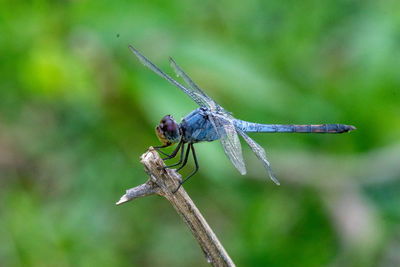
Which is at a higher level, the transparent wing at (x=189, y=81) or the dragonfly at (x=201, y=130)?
the transparent wing at (x=189, y=81)

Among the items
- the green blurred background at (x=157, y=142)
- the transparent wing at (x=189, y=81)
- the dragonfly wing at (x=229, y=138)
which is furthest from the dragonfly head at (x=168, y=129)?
the green blurred background at (x=157, y=142)

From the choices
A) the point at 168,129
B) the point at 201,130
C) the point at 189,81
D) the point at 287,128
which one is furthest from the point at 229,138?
the point at 287,128

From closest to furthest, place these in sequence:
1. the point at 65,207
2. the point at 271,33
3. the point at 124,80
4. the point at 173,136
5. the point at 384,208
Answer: the point at 173,136 < the point at 124,80 < the point at 65,207 < the point at 384,208 < the point at 271,33

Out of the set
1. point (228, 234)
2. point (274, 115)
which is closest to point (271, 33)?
point (274, 115)

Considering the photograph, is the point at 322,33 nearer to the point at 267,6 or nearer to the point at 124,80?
the point at 267,6

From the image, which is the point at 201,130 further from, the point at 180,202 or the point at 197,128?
the point at 180,202

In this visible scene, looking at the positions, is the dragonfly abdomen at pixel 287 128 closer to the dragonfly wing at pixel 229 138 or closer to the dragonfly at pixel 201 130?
the dragonfly at pixel 201 130
